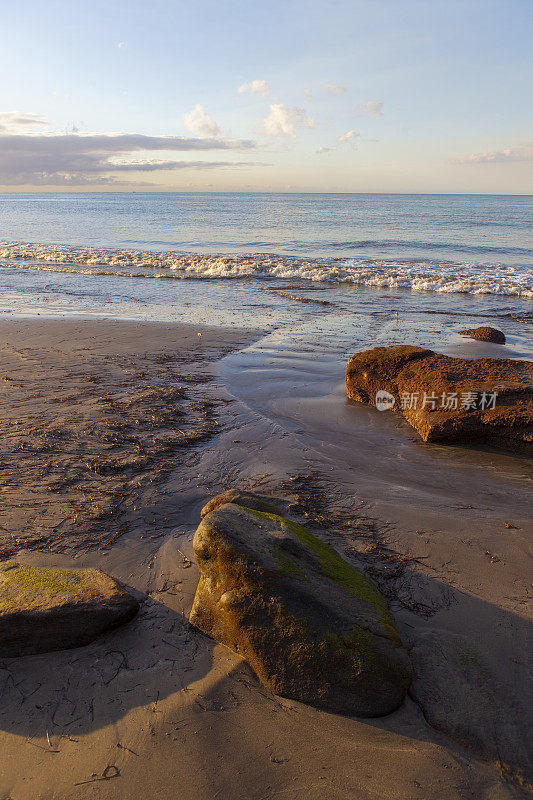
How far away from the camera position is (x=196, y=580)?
318 cm

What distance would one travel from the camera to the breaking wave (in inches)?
639

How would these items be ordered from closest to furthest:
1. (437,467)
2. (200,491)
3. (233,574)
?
(233,574), (200,491), (437,467)

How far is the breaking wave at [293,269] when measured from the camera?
16234 millimetres

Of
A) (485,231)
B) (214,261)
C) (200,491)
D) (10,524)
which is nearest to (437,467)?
(200,491)

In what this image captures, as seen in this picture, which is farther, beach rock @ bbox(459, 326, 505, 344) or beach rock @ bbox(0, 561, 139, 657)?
beach rock @ bbox(459, 326, 505, 344)

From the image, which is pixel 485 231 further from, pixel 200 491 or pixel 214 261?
pixel 200 491

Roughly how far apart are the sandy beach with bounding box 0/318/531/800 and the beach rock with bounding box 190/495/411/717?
0.09 metres

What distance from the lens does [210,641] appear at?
2.70 metres

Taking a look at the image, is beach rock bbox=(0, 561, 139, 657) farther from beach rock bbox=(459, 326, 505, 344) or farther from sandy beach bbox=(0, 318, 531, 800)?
beach rock bbox=(459, 326, 505, 344)

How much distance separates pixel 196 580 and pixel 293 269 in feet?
55.0

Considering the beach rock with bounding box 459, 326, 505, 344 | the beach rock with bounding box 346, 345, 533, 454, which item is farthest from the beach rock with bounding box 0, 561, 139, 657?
the beach rock with bounding box 459, 326, 505, 344

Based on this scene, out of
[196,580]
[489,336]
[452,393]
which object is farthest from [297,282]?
[196,580]

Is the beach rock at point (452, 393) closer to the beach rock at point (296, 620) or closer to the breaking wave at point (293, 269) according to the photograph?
the beach rock at point (296, 620)

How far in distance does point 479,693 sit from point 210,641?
1441 millimetres
